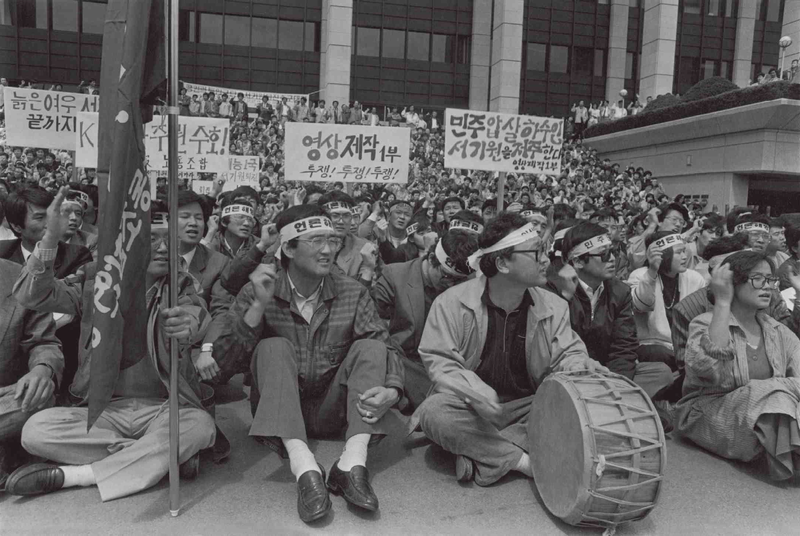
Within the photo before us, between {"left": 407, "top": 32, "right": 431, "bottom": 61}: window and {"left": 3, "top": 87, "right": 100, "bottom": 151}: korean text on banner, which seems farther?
{"left": 407, "top": 32, "right": 431, "bottom": 61}: window

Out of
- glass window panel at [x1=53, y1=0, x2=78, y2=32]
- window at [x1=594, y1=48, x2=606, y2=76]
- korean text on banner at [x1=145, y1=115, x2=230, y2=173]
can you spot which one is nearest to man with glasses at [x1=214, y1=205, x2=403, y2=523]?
korean text on banner at [x1=145, y1=115, x2=230, y2=173]

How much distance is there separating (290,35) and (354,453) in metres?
34.6

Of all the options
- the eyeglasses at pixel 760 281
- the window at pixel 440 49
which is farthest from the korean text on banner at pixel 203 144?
the window at pixel 440 49

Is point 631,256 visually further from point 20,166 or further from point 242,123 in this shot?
point 242,123

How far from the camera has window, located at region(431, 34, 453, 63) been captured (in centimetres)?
3606

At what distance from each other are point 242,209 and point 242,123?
1869 centimetres

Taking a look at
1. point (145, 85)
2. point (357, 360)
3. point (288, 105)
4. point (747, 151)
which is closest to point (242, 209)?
point (357, 360)

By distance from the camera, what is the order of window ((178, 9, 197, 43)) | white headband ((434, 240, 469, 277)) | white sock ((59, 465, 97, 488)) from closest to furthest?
white sock ((59, 465, 97, 488)), white headband ((434, 240, 469, 277)), window ((178, 9, 197, 43))

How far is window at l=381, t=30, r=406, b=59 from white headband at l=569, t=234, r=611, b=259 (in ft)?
107

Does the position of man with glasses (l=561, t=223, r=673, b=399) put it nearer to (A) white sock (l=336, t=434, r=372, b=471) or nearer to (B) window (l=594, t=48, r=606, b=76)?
(A) white sock (l=336, t=434, r=372, b=471)

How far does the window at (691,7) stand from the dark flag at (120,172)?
4154cm

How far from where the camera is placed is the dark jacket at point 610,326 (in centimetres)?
492

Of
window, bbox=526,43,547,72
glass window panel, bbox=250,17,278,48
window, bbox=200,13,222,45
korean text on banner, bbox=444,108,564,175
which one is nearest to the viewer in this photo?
korean text on banner, bbox=444,108,564,175

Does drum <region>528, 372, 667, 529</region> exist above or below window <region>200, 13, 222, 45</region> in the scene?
below
